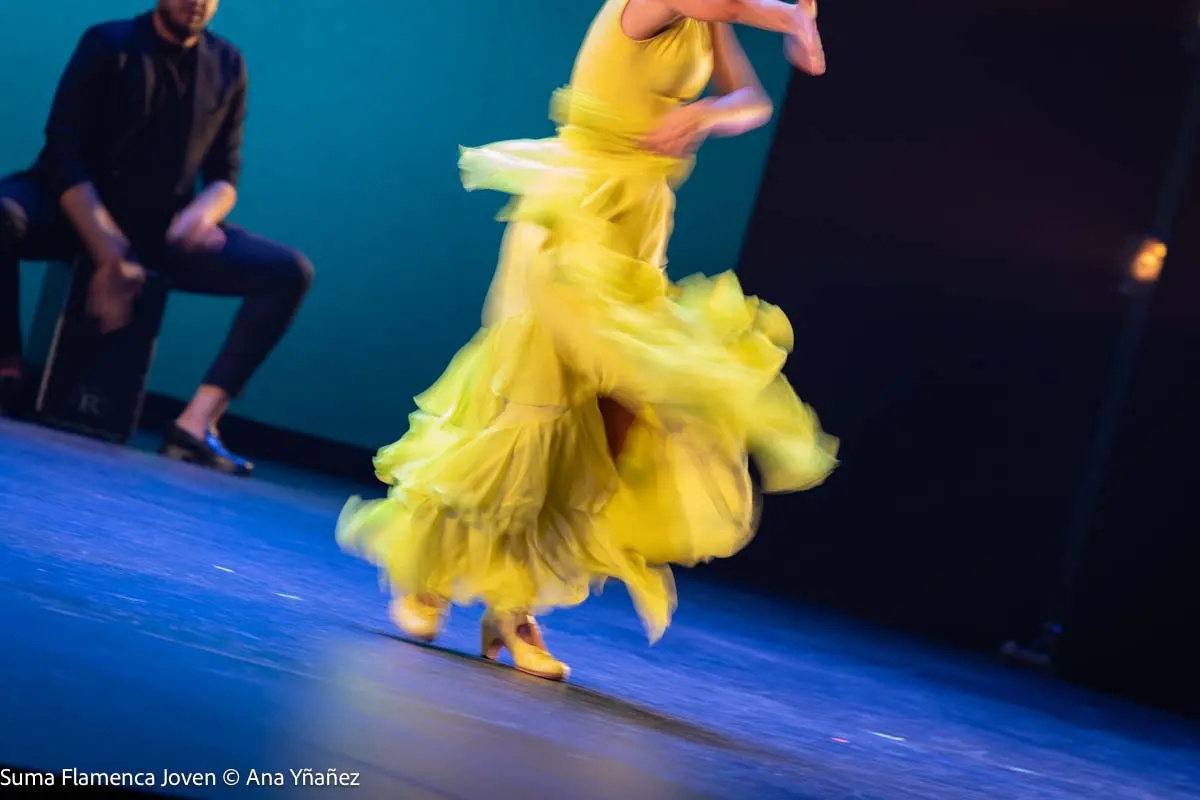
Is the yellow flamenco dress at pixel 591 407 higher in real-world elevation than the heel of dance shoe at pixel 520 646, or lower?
higher

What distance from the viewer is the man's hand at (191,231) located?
4836 mm

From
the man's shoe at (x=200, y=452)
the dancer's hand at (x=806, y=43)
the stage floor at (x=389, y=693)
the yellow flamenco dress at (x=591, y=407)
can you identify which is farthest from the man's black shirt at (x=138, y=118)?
the dancer's hand at (x=806, y=43)

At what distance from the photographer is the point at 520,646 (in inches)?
98.2

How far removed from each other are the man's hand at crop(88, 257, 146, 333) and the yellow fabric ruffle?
234 cm

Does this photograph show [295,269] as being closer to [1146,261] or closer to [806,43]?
[1146,261]

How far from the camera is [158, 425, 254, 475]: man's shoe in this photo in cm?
485

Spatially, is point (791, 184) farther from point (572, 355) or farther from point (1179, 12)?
point (572, 355)

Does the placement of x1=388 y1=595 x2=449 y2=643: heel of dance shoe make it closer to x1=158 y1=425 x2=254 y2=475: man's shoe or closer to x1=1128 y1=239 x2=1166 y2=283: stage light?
x1=158 y1=425 x2=254 y2=475: man's shoe

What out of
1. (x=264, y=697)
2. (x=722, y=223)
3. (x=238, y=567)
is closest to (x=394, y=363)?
(x=722, y=223)

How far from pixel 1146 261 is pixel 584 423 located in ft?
11.6

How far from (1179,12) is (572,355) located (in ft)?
12.4

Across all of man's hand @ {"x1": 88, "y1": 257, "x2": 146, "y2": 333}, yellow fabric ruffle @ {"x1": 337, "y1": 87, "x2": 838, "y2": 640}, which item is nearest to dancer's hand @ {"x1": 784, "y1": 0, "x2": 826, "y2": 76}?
yellow fabric ruffle @ {"x1": 337, "y1": 87, "x2": 838, "y2": 640}

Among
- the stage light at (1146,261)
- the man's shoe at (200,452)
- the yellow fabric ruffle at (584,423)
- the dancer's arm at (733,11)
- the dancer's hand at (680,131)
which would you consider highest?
the stage light at (1146,261)

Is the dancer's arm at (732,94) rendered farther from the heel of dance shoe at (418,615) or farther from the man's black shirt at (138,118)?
the man's black shirt at (138,118)
